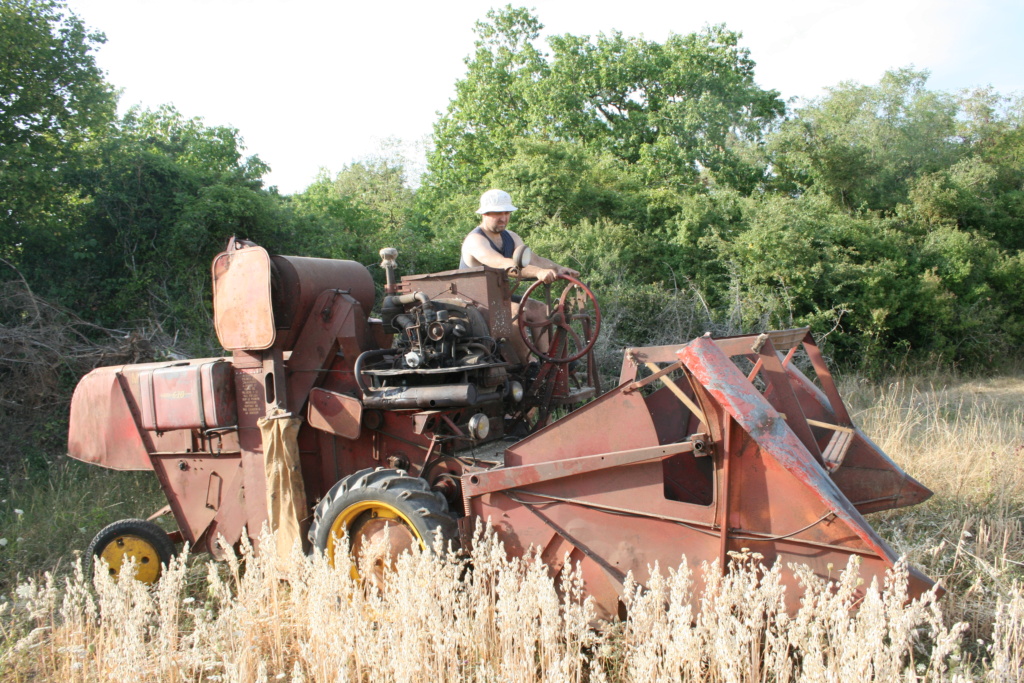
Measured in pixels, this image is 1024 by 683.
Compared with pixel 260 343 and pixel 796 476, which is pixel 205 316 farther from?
pixel 796 476

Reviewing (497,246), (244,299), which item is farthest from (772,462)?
(244,299)

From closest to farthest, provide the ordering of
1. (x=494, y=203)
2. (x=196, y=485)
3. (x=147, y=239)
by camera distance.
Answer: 1. (x=196, y=485)
2. (x=494, y=203)
3. (x=147, y=239)

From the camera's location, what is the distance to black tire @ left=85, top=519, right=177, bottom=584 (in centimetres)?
490

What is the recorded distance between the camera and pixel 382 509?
13.7 ft

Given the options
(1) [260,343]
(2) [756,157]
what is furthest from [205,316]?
(2) [756,157]

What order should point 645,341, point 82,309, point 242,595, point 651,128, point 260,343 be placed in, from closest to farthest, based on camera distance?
point 242,595, point 260,343, point 82,309, point 645,341, point 651,128

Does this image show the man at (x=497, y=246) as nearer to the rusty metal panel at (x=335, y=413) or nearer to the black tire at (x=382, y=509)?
the rusty metal panel at (x=335, y=413)

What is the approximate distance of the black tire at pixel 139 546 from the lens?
4902mm

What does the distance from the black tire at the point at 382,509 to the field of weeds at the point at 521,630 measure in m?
0.27

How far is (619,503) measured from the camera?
3674 millimetres

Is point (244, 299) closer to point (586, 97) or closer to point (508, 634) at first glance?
point (508, 634)

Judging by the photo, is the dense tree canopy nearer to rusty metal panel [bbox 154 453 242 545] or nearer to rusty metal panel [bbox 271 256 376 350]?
rusty metal panel [bbox 154 453 242 545]

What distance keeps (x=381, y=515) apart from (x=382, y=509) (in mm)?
38

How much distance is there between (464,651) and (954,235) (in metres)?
15.0
